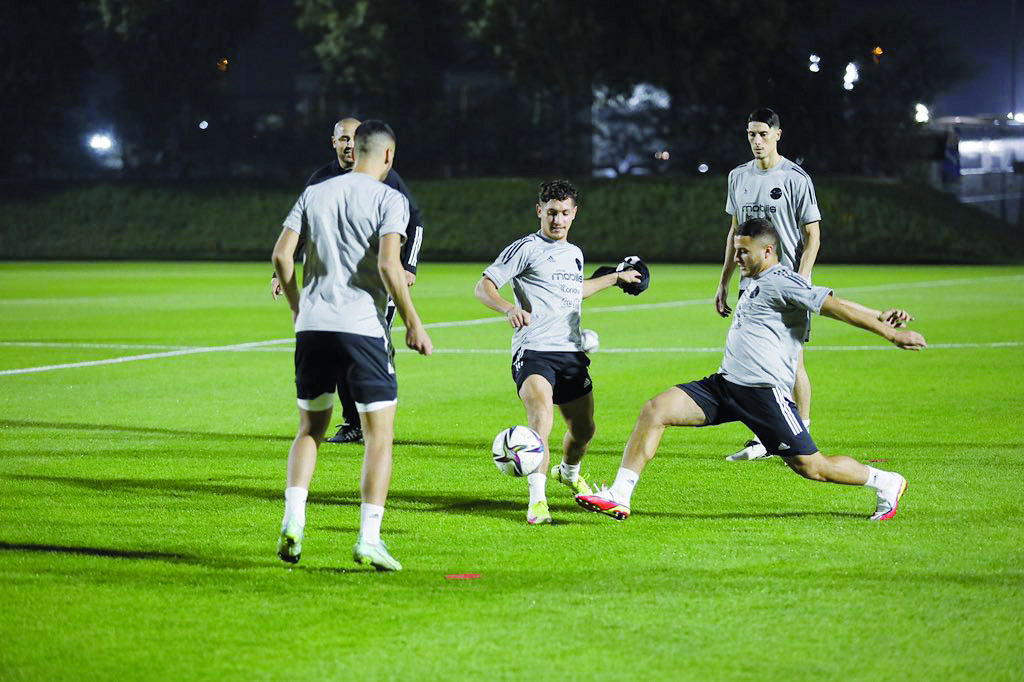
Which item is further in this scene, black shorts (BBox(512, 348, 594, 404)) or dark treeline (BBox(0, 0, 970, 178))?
dark treeline (BBox(0, 0, 970, 178))

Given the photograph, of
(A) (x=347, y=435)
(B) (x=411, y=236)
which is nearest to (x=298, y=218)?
(B) (x=411, y=236)

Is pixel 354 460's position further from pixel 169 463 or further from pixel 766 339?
pixel 766 339

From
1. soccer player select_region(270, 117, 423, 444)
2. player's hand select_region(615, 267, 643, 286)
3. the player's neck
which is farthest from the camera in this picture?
the player's neck

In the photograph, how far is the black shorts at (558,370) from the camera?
817cm

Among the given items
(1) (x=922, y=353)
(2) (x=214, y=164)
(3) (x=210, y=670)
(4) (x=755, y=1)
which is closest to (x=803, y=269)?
(3) (x=210, y=670)

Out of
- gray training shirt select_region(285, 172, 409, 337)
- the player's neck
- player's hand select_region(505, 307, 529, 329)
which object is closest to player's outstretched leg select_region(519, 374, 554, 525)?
player's hand select_region(505, 307, 529, 329)

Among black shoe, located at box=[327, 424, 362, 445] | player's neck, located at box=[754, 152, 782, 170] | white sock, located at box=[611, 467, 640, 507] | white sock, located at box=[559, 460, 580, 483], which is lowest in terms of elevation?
black shoe, located at box=[327, 424, 362, 445]

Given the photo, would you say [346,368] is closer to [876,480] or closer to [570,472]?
[570,472]

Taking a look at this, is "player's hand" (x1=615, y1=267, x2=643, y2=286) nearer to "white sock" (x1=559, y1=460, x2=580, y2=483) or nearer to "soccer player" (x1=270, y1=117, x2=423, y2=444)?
"white sock" (x1=559, y1=460, x2=580, y2=483)

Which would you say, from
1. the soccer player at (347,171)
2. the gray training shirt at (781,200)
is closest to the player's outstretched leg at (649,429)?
the soccer player at (347,171)

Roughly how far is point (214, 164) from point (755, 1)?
2392 cm

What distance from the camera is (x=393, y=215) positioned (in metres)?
6.56

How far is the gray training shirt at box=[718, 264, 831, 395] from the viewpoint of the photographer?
7770mm

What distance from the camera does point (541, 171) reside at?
57438 mm
